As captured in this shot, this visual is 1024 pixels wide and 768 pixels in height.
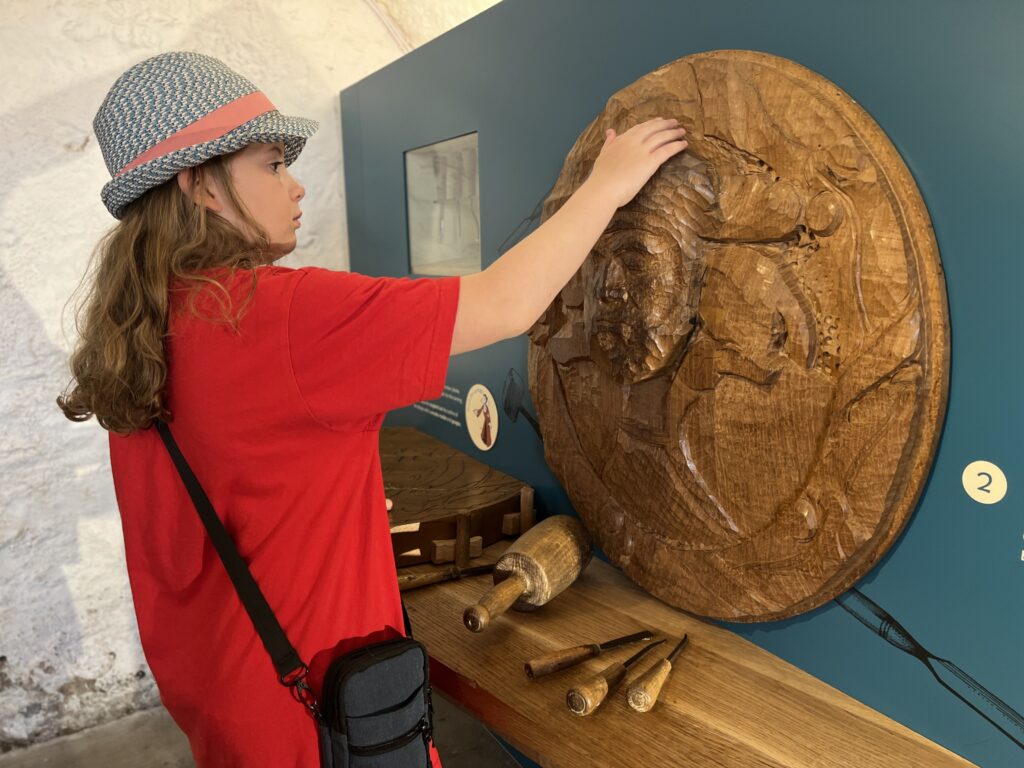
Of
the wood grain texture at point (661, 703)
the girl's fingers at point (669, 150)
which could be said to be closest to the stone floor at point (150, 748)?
the wood grain texture at point (661, 703)

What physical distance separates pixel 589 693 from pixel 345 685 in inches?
14.6

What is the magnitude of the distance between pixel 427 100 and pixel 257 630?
1.70m

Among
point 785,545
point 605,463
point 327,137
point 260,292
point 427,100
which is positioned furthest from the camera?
point 327,137

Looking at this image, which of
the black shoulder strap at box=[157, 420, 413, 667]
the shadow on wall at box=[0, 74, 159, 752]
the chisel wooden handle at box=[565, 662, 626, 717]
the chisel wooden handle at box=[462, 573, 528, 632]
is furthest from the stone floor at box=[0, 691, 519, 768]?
the black shoulder strap at box=[157, 420, 413, 667]

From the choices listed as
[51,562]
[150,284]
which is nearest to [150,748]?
[51,562]

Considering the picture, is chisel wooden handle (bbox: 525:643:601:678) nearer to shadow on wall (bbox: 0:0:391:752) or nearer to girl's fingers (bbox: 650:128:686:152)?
girl's fingers (bbox: 650:128:686:152)

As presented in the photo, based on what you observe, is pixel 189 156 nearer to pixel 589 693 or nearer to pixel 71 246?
pixel 589 693

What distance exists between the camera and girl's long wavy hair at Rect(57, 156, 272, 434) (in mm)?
1013

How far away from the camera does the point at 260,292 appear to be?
986 mm

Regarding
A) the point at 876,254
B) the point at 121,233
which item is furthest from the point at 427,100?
the point at 876,254

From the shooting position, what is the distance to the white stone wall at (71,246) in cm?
241

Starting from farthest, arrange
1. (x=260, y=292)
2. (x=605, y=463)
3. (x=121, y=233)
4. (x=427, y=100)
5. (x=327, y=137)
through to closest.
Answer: (x=327, y=137) → (x=427, y=100) → (x=605, y=463) → (x=121, y=233) → (x=260, y=292)

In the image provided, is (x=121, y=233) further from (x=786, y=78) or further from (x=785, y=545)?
(x=785, y=545)

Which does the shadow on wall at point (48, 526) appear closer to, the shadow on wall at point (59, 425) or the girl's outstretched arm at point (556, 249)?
the shadow on wall at point (59, 425)
